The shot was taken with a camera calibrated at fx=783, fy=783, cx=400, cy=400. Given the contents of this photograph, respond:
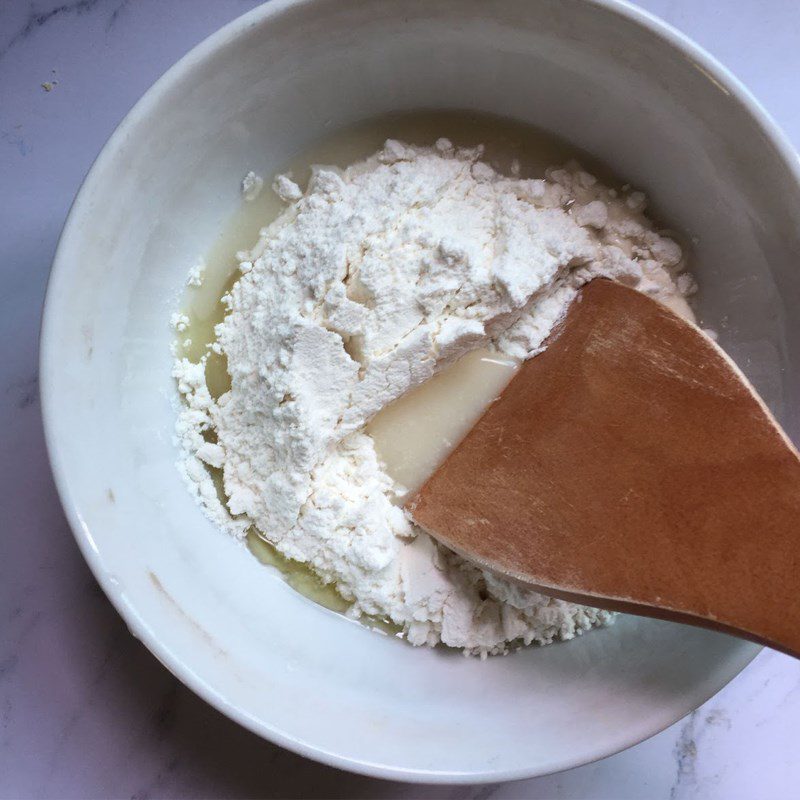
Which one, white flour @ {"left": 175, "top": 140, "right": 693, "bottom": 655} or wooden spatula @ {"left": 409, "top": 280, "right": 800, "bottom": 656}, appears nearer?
wooden spatula @ {"left": 409, "top": 280, "right": 800, "bottom": 656}

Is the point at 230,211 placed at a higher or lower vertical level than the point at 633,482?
lower

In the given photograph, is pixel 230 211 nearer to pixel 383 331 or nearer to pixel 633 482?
pixel 383 331

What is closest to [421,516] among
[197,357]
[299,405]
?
[299,405]

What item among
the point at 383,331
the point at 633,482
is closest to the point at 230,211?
the point at 383,331

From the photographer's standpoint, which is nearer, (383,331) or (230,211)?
(383,331)

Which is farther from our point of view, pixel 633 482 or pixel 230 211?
pixel 230 211
